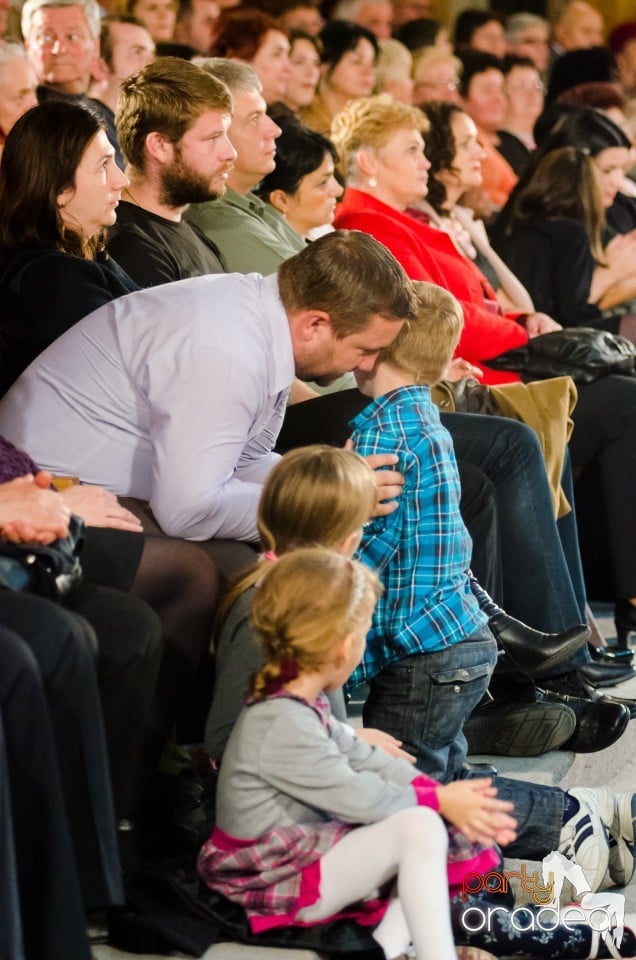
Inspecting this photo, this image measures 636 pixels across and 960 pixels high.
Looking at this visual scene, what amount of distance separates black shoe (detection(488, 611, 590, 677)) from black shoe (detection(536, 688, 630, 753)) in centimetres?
15

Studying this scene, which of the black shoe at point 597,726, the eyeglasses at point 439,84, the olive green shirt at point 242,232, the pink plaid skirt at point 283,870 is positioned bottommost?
the black shoe at point 597,726

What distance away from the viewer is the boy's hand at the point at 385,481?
2.68 metres

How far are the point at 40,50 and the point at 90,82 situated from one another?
1.00ft

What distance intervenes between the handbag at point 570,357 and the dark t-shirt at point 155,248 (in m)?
0.98

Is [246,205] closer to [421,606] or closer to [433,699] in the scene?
[421,606]

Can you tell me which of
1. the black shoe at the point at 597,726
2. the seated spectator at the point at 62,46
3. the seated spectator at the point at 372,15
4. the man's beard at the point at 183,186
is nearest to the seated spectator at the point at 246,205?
the man's beard at the point at 183,186

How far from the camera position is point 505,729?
3115 millimetres

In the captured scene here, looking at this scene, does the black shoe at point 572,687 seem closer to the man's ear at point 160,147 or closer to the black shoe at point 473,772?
the black shoe at point 473,772

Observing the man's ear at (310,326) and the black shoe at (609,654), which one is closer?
the man's ear at (310,326)

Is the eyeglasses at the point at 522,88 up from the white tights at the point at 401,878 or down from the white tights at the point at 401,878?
down

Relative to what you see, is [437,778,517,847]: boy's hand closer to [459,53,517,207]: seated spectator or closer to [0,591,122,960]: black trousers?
[0,591,122,960]: black trousers

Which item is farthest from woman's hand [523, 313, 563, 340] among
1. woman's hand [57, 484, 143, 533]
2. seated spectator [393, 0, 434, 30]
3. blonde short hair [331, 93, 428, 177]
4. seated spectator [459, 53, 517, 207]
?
seated spectator [393, 0, 434, 30]

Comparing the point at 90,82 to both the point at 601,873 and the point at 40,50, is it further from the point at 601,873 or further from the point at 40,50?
the point at 601,873

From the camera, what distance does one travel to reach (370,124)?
4.40 metres
